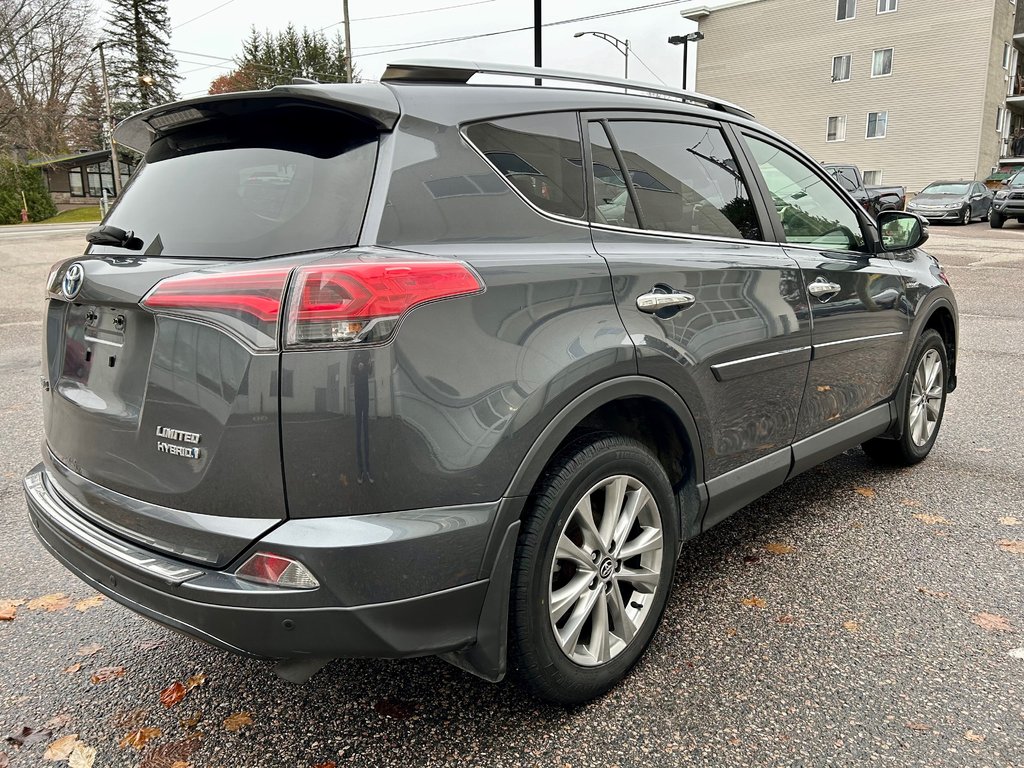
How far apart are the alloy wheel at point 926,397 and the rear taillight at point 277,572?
353 cm

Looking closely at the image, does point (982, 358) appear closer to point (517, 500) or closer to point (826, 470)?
point (826, 470)

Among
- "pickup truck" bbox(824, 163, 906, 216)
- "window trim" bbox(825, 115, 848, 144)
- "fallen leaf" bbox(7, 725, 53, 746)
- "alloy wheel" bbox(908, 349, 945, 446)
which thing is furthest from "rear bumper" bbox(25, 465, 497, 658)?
"window trim" bbox(825, 115, 848, 144)

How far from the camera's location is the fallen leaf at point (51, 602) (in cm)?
303

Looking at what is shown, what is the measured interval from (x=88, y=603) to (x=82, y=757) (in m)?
1.01

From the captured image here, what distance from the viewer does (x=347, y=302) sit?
177 centimetres

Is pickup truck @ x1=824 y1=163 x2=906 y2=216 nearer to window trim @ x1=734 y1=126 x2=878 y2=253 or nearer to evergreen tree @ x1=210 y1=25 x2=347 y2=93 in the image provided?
window trim @ x1=734 y1=126 x2=878 y2=253

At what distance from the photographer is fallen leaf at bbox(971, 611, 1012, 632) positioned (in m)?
2.79

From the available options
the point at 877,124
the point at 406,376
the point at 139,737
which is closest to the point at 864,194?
the point at 406,376

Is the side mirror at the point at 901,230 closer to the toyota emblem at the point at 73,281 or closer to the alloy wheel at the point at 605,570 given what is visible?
the alloy wheel at the point at 605,570

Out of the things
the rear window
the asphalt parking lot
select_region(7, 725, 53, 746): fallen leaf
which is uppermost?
the rear window

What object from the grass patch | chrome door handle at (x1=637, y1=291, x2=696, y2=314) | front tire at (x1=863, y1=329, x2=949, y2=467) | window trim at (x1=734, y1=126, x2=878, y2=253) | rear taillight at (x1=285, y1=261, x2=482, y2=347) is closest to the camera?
rear taillight at (x1=285, y1=261, x2=482, y2=347)

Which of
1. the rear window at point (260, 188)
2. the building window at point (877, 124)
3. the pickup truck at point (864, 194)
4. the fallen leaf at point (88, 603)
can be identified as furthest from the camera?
the building window at point (877, 124)

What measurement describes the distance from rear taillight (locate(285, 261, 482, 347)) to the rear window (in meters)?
0.14

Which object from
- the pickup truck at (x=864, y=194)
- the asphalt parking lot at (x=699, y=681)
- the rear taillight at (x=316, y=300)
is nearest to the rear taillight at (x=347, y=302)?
the rear taillight at (x=316, y=300)
